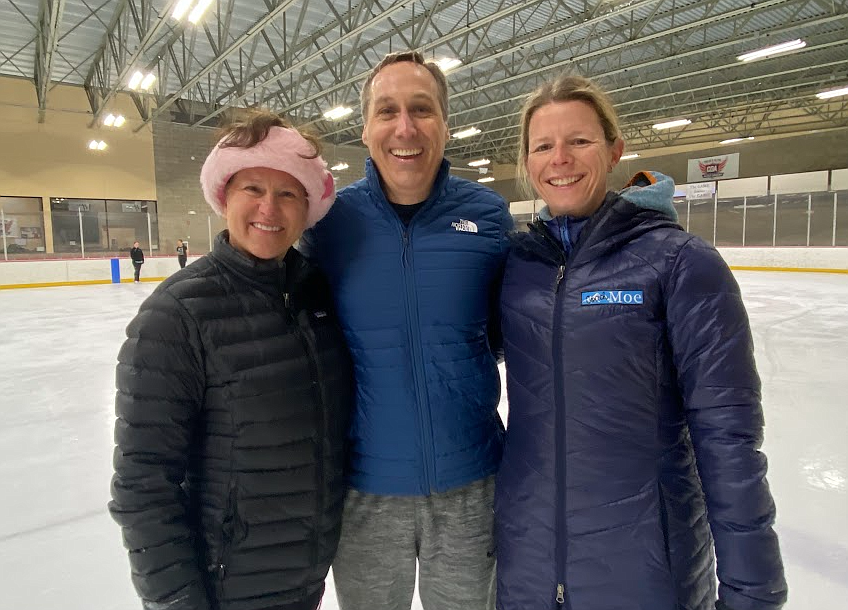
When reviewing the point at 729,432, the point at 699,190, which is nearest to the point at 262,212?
the point at 729,432

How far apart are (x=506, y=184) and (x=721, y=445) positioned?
2757cm

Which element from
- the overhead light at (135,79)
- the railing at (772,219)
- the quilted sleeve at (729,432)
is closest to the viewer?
the quilted sleeve at (729,432)

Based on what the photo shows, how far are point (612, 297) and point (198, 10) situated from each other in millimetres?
8573

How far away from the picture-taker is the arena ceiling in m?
10.2

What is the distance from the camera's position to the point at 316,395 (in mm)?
1227

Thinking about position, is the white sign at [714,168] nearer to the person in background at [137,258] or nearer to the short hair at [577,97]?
the person in background at [137,258]

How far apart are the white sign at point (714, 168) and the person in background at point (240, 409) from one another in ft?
72.6

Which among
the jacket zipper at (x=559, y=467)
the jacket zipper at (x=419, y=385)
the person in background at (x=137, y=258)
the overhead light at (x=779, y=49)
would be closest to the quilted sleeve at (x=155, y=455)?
the jacket zipper at (x=419, y=385)

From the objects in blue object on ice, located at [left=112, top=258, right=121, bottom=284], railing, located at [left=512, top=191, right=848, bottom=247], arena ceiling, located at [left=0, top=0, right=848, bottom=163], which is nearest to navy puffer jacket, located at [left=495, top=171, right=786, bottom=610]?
arena ceiling, located at [left=0, top=0, right=848, bottom=163]

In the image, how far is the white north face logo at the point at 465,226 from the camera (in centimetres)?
142

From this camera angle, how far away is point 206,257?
1206 mm

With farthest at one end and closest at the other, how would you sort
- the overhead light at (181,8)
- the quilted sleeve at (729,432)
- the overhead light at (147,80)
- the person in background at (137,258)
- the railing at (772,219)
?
1. the person in background at (137,258)
2. the railing at (772,219)
3. the overhead light at (147,80)
4. the overhead light at (181,8)
5. the quilted sleeve at (729,432)

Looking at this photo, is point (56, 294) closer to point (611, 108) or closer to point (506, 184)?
point (611, 108)

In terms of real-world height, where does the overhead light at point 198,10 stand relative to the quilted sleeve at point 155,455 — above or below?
above
